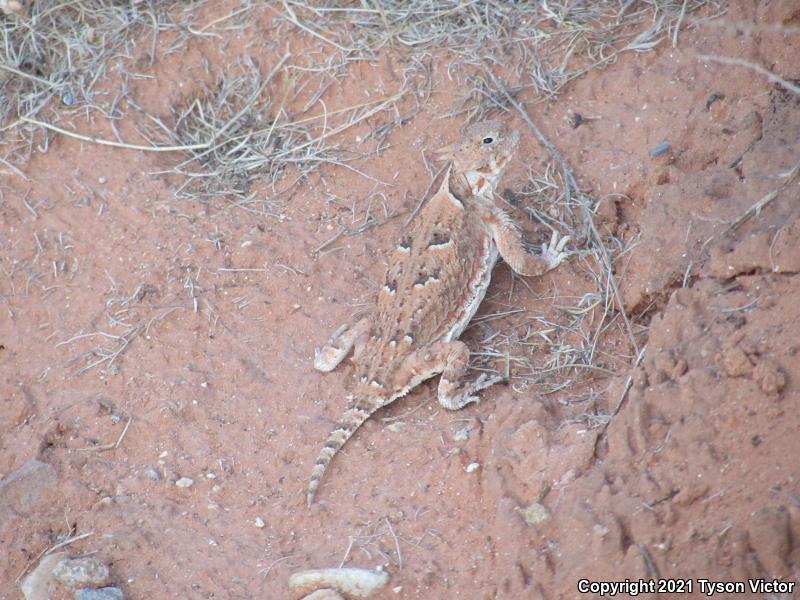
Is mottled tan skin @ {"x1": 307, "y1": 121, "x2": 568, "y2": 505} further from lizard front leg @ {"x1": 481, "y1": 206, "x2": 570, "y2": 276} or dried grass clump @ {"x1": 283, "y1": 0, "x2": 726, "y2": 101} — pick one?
dried grass clump @ {"x1": 283, "y1": 0, "x2": 726, "y2": 101}

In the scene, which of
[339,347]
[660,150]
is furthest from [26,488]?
[660,150]

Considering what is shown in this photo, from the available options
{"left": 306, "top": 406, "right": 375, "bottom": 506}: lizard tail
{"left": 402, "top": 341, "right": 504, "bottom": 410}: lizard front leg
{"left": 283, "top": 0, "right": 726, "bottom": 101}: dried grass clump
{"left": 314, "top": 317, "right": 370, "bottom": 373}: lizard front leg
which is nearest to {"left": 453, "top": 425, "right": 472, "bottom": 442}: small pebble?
{"left": 402, "top": 341, "right": 504, "bottom": 410}: lizard front leg

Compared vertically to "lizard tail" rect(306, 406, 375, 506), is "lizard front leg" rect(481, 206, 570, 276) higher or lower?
higher

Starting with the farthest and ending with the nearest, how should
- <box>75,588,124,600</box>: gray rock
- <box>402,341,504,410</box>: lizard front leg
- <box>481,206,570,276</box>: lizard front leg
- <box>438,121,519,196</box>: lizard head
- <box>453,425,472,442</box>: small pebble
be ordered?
<box>438,121,519,196</box>: lizard head → <box>481,206,570,276</box>: lizard front leg → <box>402,341,504,410</box>: lizard front leg → <box>453,425,472,442</box>: small pebble → <box>75,588,124,600</box>: gray rock

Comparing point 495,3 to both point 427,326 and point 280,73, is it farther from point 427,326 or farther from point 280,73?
point 427,326

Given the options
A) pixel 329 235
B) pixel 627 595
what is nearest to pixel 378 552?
pixel 627 595

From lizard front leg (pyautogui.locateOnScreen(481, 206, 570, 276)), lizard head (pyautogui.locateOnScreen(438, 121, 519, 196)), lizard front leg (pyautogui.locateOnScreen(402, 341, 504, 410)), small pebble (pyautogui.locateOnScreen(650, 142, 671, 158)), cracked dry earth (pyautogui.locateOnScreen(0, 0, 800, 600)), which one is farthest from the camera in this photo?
lizard head (pyautogui.locateOnScreen(438, 121, 519, 196))
